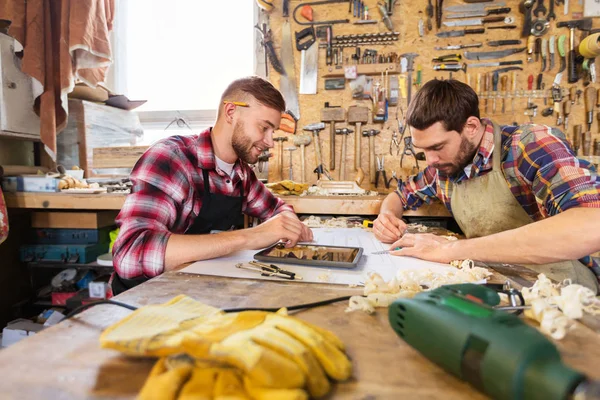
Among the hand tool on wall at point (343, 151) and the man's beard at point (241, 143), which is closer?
the man's beard at point (241, 143)

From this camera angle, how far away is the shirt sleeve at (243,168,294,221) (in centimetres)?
194

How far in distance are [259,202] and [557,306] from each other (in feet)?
4.83

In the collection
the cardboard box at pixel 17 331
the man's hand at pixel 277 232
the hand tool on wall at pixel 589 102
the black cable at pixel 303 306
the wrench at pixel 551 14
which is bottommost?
the cardboard box at pixel 17 331

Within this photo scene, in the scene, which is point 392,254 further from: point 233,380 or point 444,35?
point 444,35

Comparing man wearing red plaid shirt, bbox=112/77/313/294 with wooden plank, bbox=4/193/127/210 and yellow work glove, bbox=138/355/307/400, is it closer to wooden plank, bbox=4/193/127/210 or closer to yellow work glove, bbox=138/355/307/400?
yellow work glove, bbox=138/355/307/400

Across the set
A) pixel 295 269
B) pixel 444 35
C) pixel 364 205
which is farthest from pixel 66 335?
pixel 444 35

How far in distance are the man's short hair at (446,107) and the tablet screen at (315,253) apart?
77 centimetres

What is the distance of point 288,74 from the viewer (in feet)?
10.2

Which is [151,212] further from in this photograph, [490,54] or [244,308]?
[490,54]

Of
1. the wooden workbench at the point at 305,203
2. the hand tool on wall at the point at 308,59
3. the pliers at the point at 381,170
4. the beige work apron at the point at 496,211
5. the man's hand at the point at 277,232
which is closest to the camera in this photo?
the man's hand at the point at 277,232

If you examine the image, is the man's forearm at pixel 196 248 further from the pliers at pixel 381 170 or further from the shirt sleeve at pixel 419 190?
the pliers at pixel 381 170

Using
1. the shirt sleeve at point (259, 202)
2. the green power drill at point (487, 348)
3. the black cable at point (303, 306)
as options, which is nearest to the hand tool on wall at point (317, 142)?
the shirt sleeve at point (259, 202)

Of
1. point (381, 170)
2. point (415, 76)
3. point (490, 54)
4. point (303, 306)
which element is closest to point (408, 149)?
point (381, 170)

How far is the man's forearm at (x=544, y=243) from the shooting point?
3.62 feet
